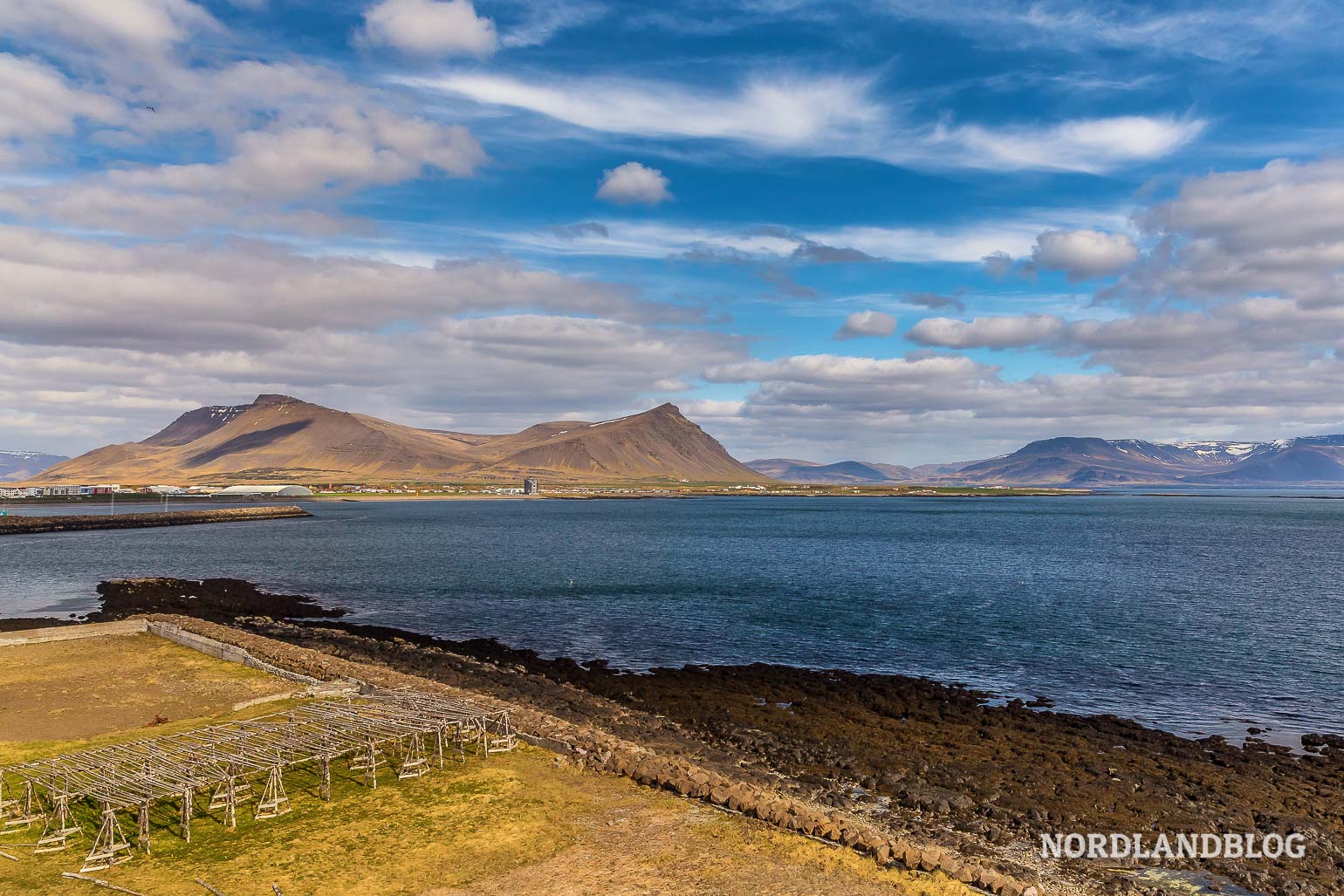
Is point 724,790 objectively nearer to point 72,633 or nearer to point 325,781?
point 325,781

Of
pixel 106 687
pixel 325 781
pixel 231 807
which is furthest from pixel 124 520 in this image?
pixel 231 807

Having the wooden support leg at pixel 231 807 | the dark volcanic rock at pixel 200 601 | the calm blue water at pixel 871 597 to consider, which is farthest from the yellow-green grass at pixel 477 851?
the dark volcanic rock at pixel 200 601

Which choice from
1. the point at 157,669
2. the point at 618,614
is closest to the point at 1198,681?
the point at 618,614

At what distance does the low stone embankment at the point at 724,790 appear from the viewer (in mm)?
18281

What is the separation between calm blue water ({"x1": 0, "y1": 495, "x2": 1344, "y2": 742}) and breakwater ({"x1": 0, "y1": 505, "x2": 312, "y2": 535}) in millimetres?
16090

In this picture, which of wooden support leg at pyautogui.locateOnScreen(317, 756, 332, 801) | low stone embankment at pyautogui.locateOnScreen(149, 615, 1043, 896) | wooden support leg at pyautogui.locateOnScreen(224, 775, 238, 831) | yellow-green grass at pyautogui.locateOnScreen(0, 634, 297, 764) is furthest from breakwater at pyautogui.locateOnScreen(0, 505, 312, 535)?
wooden support leg at pyautogui.locateOnScreen(224, 775, 238, 831)

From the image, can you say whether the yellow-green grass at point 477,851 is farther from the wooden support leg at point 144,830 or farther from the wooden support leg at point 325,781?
the wooden support leg at point 144,830

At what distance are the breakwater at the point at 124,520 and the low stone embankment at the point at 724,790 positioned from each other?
5703 inches

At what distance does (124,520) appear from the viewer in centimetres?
15750

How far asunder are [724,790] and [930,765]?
406 inches

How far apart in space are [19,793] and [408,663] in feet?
71.7

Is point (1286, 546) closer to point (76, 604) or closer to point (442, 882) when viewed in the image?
point (442, 882)

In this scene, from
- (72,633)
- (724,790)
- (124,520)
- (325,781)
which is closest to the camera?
(325,781)

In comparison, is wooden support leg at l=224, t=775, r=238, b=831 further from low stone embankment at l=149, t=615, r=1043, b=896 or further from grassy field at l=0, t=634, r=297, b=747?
grassy field at l=0, t=634, r=297, b=747
